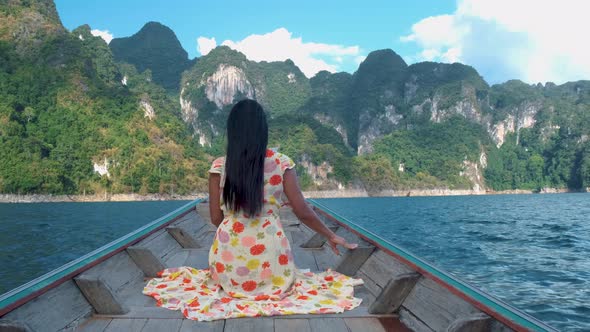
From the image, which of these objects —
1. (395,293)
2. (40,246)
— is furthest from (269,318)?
(40,246)

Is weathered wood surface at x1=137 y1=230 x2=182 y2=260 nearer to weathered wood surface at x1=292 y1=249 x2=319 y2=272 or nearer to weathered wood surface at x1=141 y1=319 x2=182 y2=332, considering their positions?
weathered wood surface at x1=292 y1=249 x2=319 y2=272

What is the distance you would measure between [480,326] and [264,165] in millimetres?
1427

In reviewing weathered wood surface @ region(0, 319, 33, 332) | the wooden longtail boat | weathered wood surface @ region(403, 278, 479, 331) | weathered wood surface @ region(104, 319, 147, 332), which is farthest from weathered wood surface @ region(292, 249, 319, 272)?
weathered wood surface @ region(0, 319, 33, 332)

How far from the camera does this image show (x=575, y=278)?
11.4 meters

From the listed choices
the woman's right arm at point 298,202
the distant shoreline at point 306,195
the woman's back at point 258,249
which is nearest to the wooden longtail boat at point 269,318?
the woman's back at point 258,249

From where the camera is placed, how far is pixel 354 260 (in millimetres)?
3371

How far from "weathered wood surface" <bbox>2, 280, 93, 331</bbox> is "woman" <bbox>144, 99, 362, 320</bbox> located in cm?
46

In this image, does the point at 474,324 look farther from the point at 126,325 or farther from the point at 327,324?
the point at 126,325

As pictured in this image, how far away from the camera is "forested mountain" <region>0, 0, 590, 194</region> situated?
75312 mm

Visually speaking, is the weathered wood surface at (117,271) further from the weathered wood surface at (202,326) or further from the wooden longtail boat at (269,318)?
the weathered wood surface at (202,326)

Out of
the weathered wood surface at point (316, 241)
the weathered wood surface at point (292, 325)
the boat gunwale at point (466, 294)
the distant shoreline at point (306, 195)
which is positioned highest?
the boat gunwale at point (466, 294)

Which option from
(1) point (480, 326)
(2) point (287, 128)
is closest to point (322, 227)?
(1) point (480, 326)

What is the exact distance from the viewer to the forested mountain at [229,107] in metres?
75.3

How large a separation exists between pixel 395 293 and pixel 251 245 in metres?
0.87
